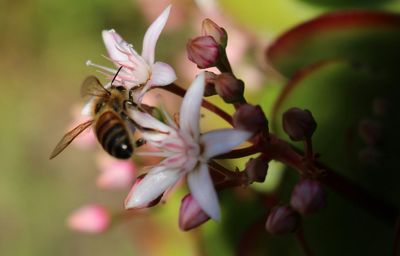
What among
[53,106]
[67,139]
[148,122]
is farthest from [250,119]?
[53,106]

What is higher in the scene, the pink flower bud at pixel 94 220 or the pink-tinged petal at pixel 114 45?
the pink-tinged petal at pixel 114 45

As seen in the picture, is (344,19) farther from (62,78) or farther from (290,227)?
(62,78)

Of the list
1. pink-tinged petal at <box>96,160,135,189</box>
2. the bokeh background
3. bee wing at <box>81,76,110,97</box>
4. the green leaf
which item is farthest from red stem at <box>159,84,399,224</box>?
the bokeh background

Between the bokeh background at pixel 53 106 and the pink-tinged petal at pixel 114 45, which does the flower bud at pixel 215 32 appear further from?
the bokeh background at pixel 53 106

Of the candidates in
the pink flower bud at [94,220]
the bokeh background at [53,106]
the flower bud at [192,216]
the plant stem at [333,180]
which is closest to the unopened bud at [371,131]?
the plant stem at [333,180]

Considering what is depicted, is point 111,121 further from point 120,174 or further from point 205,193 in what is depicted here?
point 120,174
